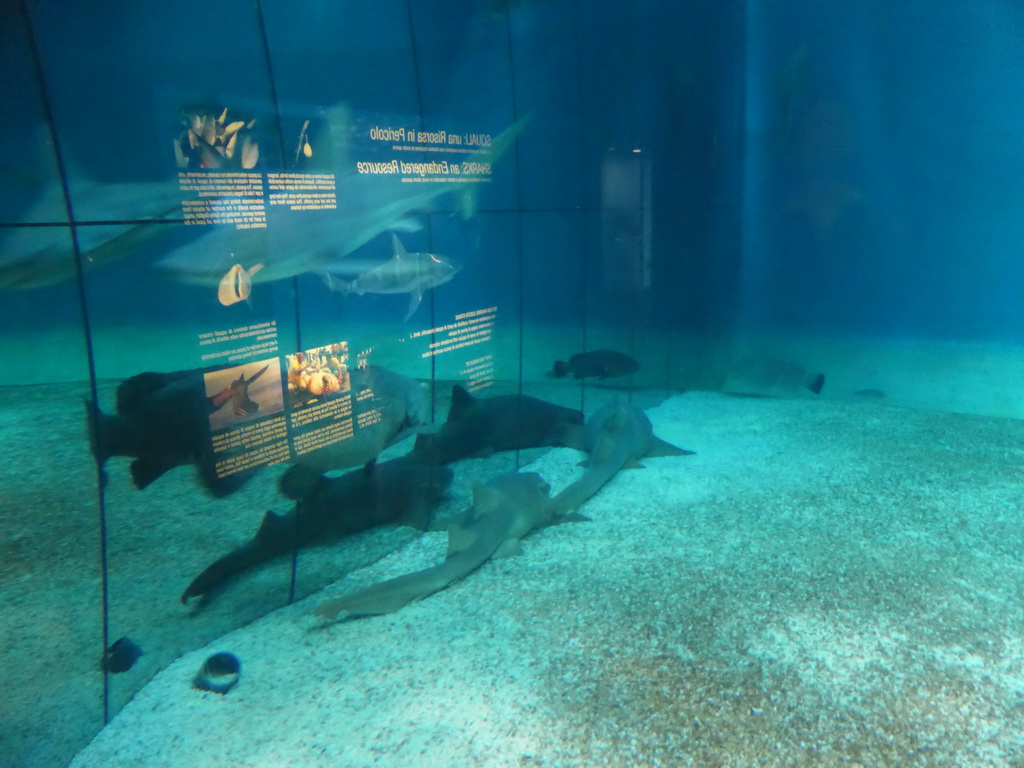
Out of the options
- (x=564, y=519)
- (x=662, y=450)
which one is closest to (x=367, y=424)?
(x=564, y=519)

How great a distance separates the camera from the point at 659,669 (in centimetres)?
297

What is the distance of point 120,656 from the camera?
2.84 metres

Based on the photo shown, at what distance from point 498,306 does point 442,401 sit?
3.30 ft

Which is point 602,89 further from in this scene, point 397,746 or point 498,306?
point 397,746

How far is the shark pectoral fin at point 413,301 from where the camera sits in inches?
164

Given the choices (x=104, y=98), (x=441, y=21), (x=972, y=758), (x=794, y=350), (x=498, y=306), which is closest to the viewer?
(x=972, y=758)

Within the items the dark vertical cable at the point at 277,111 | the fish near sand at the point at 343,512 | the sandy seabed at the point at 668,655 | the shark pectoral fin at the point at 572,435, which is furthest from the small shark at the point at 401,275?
the shark pectoral fin at the point at 572,435

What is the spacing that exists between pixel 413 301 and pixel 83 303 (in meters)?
1.99

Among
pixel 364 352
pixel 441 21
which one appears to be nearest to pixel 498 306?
pixel 364 352

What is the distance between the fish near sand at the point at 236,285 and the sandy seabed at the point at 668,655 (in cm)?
180

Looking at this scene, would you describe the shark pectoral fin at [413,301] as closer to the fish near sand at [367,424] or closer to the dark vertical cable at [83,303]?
the fish near sand at [367,424]

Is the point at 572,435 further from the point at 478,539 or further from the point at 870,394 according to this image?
the point at 870,394

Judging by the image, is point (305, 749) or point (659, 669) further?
point (659, 669)

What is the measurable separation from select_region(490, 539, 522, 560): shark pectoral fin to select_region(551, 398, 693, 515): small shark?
0.84 meters
